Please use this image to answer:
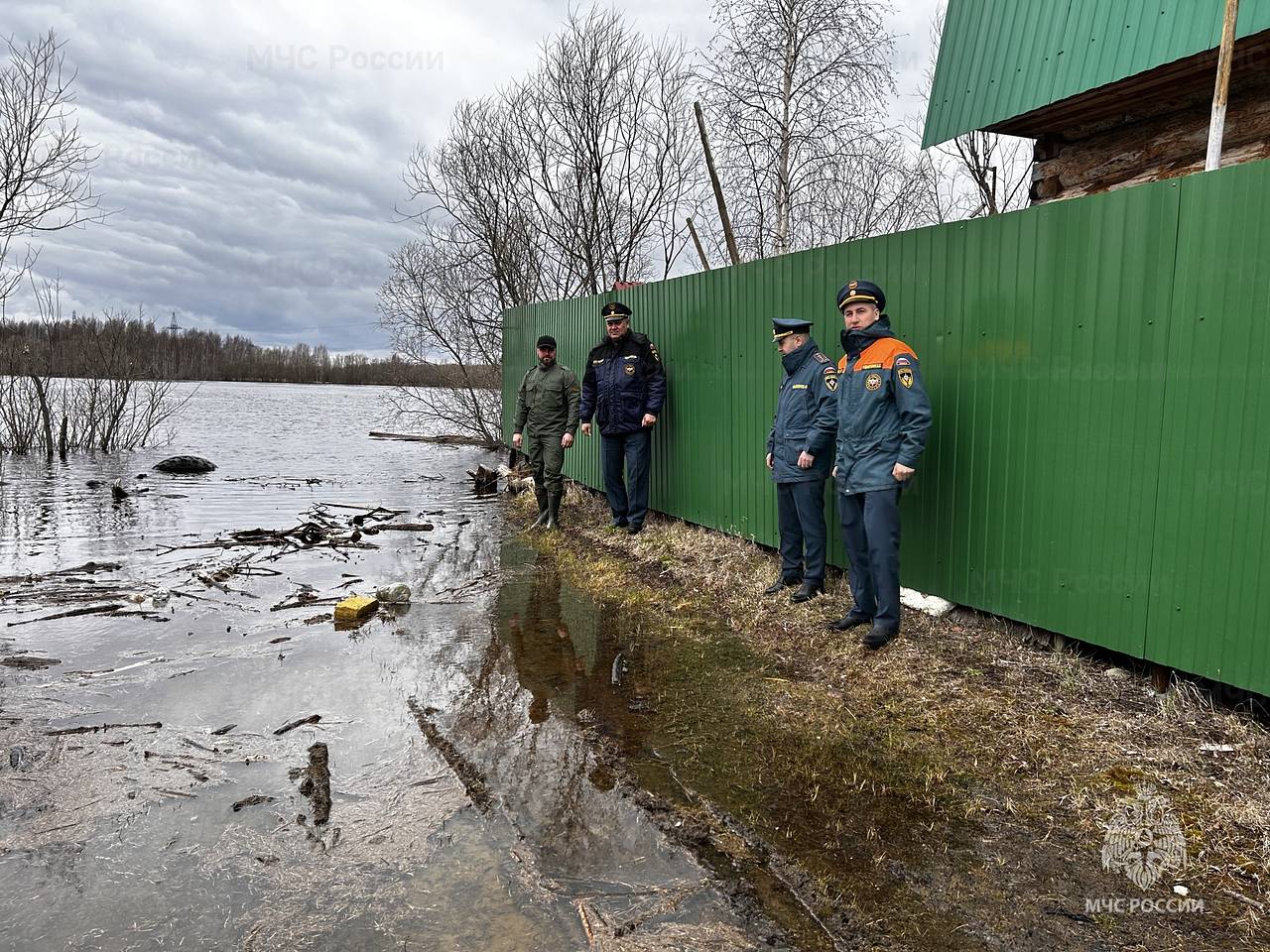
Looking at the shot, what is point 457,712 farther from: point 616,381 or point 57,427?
point 57,427

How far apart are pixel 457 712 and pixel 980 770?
2266 mm

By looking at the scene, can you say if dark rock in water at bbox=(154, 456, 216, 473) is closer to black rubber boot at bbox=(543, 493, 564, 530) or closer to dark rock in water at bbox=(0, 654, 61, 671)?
black rubber boot at bbox=(543, 493, 564, 530)

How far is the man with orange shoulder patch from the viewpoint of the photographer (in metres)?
4.42

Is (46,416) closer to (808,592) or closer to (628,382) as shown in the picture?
(628,382)

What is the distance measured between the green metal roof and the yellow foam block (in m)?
5.75

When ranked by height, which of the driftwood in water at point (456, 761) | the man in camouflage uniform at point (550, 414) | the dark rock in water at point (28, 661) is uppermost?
the man in camouflage uniform at point (550, 414)

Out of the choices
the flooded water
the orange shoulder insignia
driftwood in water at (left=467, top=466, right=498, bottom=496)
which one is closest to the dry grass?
the flooded water

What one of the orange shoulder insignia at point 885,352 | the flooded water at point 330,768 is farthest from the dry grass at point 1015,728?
the orange shoulder insignia at point 885,352

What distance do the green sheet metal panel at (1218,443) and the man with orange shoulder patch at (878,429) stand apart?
1.16m

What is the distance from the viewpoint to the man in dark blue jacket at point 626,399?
7.87 metres

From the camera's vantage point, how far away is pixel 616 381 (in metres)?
7.93

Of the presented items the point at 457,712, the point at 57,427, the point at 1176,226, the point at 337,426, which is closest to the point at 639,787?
the point at 457,712

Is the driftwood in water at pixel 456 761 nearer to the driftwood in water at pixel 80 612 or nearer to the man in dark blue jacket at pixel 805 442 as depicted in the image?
the man in dark blue jacket at pixel 805 442

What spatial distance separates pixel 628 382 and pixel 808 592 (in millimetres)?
3086
